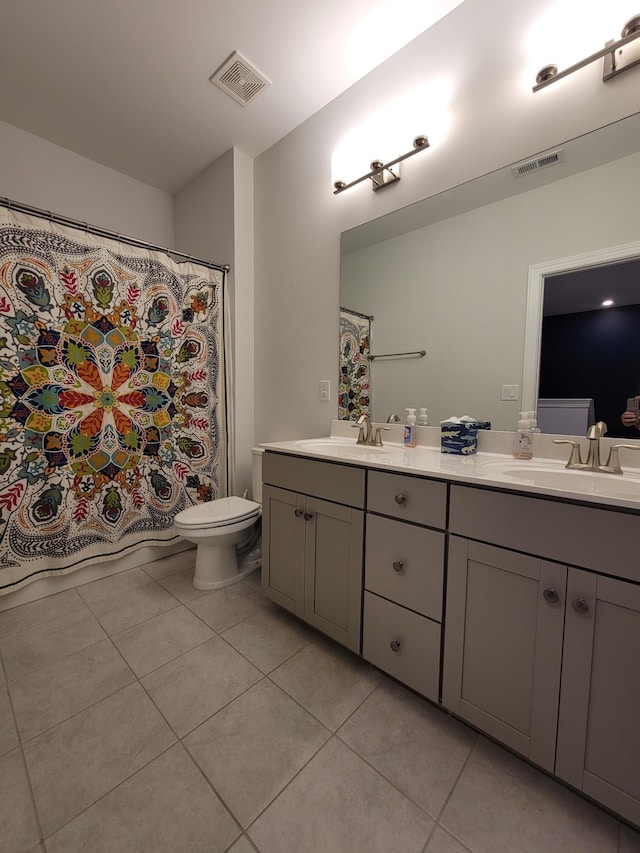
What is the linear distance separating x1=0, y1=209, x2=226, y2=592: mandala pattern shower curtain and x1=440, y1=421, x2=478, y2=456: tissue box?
1.45 meters

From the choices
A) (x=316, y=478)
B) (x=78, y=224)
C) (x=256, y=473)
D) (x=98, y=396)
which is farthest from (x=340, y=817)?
(x=78, y=224)

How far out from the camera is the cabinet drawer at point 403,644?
1.06 metres

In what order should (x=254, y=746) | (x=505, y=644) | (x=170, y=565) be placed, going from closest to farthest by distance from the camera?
(x=505, y=644) → (x=254, y=746) → (x=170, y=565)

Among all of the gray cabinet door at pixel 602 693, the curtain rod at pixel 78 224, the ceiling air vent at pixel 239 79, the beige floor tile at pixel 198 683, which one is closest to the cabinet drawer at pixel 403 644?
the gray cabinet door at pixel 602 693

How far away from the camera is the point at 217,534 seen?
1.73m

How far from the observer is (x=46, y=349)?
5.35ft

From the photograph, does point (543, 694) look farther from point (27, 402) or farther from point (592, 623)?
point (27, 402)

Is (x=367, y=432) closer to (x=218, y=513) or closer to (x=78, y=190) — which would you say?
(x=218, y=513)

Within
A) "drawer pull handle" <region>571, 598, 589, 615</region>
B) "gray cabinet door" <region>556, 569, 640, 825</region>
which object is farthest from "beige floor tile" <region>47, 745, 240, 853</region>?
"drawer pull handle" <region>571, 598, 589, 615</region>

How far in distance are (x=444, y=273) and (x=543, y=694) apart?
4.80 feet

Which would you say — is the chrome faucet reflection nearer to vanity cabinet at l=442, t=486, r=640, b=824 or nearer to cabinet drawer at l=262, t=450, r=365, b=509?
vanity cabinet at l=442, t=486, r=640, b=824

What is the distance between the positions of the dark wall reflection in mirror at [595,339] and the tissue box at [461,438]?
0.27 meters

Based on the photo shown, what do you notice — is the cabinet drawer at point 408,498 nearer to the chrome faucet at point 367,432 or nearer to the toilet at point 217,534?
the chrome faucet at point 367,432

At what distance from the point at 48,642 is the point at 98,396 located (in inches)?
43.4
